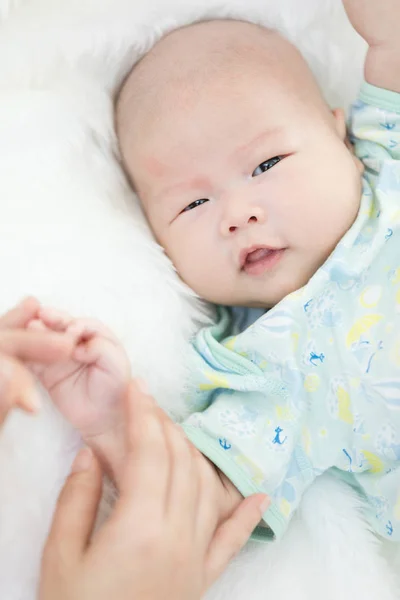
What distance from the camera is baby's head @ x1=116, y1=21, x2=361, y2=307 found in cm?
103

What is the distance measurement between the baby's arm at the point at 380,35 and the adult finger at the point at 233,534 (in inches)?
25.6

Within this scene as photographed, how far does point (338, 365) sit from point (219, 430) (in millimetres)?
199

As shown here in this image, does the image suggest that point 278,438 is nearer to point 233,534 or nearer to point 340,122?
point 233,534

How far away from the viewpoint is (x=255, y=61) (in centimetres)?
109

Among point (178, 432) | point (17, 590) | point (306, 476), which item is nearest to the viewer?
point (17, 590)

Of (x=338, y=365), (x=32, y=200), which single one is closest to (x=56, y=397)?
(x=32, y=200)

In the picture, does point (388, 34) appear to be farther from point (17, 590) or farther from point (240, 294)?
point (17, 590)

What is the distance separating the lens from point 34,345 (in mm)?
765

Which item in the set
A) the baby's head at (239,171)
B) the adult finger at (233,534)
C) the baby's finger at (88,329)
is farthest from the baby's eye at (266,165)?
the adult finger at (233,534)

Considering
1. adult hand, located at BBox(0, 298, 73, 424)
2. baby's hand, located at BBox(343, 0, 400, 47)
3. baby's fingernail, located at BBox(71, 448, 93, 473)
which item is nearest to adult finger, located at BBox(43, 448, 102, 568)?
baby's fingernail, located at BBox(71, 448, 93, 473)

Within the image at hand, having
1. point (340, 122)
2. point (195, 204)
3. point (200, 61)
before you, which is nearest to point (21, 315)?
point (195, 204)

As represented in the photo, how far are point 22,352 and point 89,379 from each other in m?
0.12

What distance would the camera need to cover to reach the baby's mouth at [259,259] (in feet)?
3.40

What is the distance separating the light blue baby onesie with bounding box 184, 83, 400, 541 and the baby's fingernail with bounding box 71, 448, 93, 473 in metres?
0.18
